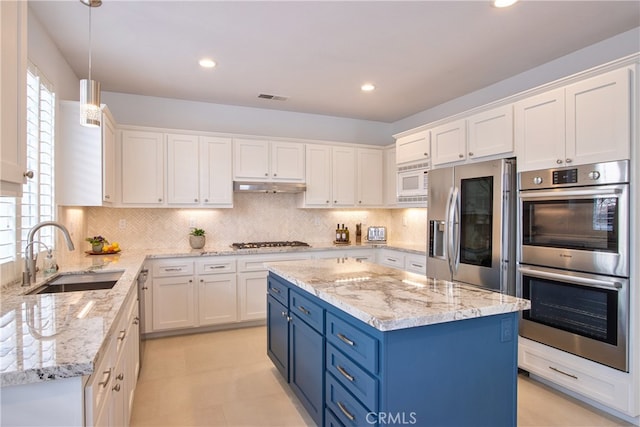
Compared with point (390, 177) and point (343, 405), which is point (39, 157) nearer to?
point (343, 405)

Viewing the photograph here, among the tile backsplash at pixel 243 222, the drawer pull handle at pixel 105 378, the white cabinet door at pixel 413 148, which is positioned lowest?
the drawer pull handle at pixel 105 378

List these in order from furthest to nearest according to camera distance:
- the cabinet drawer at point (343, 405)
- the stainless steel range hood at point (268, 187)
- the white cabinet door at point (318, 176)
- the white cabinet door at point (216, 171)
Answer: the white cabinet door at point (318, 176), the stainless steel range hood at point (268, 187), the white cabinet door at point (216, 171), the cabinet drawer at point (343, 405)

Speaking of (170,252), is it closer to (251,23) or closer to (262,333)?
(262,333)

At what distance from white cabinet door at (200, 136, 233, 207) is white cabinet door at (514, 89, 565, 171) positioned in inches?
121

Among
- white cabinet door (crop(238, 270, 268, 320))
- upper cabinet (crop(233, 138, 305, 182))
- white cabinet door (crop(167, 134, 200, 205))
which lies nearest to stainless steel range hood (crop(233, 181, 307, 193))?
upper cabinet (crop(233, 138, 305, 182))

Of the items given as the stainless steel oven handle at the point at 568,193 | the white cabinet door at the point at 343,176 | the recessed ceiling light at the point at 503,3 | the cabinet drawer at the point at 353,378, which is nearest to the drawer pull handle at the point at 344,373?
the cabinet drawer at the point at 353,378

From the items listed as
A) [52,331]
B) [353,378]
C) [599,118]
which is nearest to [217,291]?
[353,378]

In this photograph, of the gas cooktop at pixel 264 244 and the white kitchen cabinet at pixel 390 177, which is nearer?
the gas cooktop at pixel 264 244

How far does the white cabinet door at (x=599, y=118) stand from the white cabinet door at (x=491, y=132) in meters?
0.50

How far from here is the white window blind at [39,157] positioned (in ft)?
7.99

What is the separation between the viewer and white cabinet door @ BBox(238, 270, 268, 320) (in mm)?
4219

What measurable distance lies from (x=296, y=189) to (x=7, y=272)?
3051 millimetres

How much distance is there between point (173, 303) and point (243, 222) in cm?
134

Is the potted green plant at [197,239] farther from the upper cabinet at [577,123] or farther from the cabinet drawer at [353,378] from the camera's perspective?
the upper cabinet at [577,123]
